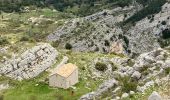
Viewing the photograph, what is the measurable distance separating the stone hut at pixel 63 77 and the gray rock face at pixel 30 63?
5.38 metres

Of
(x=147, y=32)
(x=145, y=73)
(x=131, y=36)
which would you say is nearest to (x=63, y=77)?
(x=145, y=73)

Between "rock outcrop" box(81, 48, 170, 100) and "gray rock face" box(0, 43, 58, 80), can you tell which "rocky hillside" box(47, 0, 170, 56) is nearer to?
"gray rock face" box(0, 43, 58, 80)

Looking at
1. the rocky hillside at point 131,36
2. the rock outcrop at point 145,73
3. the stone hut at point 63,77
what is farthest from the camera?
the rocky hillside at point 131,36

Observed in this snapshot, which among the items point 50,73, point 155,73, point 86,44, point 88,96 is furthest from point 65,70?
point 86,44

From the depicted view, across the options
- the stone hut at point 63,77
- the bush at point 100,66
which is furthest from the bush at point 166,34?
the stone hut at point 63,77

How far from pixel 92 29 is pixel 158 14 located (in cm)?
2852

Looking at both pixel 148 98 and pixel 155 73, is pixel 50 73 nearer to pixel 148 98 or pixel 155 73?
pixel 155 73

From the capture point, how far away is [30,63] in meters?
84.6

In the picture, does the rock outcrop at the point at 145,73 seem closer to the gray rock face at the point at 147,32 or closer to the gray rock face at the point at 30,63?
the gray rock face at the point at 30,63

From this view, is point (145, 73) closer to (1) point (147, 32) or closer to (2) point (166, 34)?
(2) point (166, 34)

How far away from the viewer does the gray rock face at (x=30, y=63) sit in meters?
82.0

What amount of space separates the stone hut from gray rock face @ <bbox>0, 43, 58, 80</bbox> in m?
5.38

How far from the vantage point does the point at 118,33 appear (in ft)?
631

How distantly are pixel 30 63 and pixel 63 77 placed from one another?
9.06m
